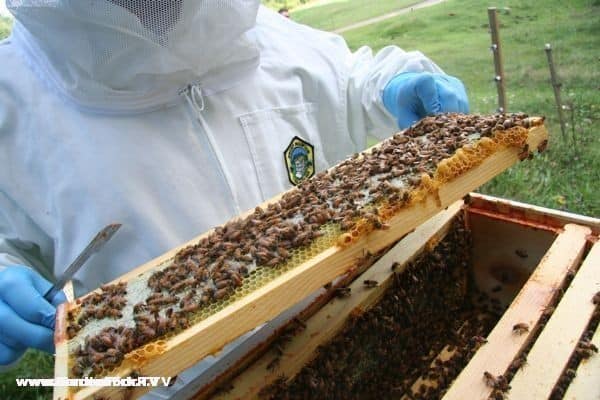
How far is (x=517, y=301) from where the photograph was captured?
2.22 meters

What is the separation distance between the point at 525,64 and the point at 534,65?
19 cm

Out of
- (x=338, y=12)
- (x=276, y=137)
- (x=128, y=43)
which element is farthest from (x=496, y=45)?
(x=338, y=12)

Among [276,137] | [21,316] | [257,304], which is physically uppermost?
[276,137]

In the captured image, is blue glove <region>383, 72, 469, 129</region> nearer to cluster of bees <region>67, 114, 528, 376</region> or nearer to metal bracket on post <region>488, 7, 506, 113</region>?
cluster of bees <region>67, 114, 528, 376</region>

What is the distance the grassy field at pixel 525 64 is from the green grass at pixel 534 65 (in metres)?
0.01

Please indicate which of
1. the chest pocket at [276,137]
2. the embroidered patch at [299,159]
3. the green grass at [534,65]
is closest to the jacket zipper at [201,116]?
the chest pocket at [276,137]

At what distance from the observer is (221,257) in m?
1.90

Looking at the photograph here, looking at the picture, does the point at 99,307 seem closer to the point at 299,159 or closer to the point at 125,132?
the point at 125,132

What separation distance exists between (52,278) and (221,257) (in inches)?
64.5

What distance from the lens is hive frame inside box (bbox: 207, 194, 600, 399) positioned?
1.86 meters

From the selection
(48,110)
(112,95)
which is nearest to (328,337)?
(112,95)

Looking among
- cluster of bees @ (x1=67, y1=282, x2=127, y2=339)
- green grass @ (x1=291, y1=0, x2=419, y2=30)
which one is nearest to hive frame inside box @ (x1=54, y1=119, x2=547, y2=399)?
cluster of bees @ (x1=67, y1=282, x2=127, y2=339)

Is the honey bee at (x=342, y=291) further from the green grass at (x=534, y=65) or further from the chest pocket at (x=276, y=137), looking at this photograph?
the green grass at (x=534, y=65)

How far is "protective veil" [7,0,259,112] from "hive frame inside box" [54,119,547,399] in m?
0.94
